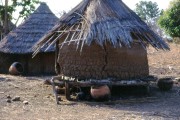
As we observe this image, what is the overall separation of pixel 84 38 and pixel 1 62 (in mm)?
9809

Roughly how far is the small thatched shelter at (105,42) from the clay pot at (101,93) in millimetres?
939

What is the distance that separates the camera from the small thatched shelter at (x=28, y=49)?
1678 centimetres

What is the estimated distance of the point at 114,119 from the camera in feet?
23.7

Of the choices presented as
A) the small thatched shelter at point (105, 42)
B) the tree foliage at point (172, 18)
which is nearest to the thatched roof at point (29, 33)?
the small thatched shelter at point (105, 42)

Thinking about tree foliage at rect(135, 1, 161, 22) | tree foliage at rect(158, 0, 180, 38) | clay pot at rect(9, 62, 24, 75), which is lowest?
clay pot at rect(9, 62, 24, 75)

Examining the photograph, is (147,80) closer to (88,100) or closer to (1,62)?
(88,100)

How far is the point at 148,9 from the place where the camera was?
1925 inches

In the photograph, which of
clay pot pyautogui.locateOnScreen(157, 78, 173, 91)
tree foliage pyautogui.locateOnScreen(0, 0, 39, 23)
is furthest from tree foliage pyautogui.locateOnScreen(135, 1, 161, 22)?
clay pot pyautogui.locateOnScreen(157, 78, 173, 91)

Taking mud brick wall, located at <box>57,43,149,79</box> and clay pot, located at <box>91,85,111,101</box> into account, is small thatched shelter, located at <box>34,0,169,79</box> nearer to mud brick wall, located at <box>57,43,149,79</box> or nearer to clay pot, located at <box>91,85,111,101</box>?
mud brick wall, located at <box>57,43,149,79</box>

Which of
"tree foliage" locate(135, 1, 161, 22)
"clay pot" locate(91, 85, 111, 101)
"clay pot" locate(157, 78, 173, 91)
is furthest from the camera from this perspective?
"tree foliage" locate(135, 1, 161, 22)

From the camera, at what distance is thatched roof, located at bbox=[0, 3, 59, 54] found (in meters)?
16.8

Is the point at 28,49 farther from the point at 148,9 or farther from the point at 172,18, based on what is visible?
the point at 148,9

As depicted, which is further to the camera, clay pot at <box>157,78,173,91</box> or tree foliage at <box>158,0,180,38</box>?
tree foliage at <box>158,0,180,38</box>

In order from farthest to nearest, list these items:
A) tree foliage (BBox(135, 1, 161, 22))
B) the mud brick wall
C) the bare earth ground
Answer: tree foliage (BBox(135, 1, 161, 22)), the mud brick wall, the bare earth ground
